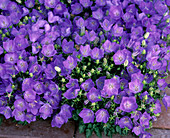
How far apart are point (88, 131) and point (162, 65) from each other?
0.96 meters

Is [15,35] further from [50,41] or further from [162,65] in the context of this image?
[162,65]

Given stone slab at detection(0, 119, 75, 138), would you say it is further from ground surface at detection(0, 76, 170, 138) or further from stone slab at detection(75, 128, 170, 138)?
stone slab at detection(75, 128, 170, 138)

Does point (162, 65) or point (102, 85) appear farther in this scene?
point (162, 65)

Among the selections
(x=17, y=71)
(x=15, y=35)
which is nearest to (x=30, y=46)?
(x=15, y=35)

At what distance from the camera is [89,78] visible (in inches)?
77.4

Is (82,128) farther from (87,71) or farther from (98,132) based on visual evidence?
(87,71)

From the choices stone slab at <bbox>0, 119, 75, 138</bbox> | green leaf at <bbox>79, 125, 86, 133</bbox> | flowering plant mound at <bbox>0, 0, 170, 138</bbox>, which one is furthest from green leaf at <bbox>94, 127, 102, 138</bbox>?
stone slab at <bbox>0, 119, 75, 138</bbox>

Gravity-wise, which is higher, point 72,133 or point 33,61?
point 33,61

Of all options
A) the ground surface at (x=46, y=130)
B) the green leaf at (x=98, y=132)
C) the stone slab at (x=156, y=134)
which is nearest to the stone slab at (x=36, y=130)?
the ground surface at (x=46, y=130)

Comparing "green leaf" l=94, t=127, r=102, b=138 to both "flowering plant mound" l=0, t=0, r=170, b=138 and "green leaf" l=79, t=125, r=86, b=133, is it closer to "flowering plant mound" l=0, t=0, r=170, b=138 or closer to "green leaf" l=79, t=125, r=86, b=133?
"flowering plant mound" l=0, t=0, r=170, b=138

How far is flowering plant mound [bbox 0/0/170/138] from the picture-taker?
1966 millimetres

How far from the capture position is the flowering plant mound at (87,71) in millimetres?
1966

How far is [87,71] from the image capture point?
2158mm

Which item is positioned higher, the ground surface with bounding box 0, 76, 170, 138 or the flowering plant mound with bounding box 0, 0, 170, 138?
the flowering plant mound with bounding box 0, 0, 170, 138
